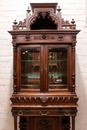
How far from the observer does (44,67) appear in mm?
2406

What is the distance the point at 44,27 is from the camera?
111 inches

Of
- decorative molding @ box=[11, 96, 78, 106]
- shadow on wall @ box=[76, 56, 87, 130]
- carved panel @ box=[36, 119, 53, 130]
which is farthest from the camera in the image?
shadow on wall @ box=[76, 56, 87, 130]

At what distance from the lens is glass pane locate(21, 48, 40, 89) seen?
2451 millimetres

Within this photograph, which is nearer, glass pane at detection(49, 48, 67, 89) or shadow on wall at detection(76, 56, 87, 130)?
glass pane at detection(49, 48, 67, 89)

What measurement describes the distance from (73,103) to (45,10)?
1.26m

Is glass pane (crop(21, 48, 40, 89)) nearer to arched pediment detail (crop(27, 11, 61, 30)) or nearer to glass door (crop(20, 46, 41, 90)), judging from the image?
glass door (crop(20, 46, 41, 90))

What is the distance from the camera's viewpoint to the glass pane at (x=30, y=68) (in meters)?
2.45

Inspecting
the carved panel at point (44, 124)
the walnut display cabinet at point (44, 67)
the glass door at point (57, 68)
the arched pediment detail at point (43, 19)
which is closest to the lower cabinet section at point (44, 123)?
the carved panel at point (44, 124)

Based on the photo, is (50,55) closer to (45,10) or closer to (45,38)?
(45,38)

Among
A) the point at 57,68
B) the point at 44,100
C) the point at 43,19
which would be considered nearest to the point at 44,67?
the point at 57,68

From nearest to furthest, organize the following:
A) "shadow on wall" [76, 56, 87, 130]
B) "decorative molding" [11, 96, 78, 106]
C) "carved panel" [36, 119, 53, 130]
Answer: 1. "decorative molding" [11, 96, 78, 106]
2. "carved panel" [36, 119, 53, 130]
3. "shadow on wall" [76, 56, 87, 130]

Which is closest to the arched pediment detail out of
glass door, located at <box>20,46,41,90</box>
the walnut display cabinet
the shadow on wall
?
the walnut display cabinet

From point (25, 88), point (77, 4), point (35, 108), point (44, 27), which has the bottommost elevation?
point (35, 108)

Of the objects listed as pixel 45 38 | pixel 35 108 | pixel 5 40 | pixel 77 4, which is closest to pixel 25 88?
pixel 35 108
